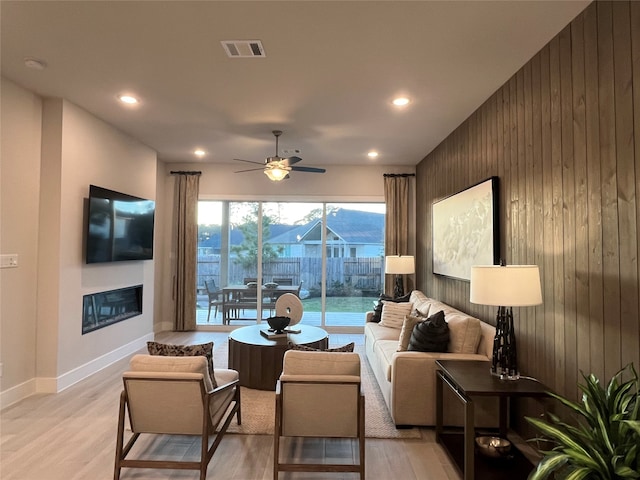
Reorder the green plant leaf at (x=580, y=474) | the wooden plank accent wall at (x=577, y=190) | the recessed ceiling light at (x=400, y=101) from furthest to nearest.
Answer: the recessed ceiling light at (x=400, y=101) < the wooden plank accent wall at (x=577, y=190) < the green plant leaf at (x=580, y=474)

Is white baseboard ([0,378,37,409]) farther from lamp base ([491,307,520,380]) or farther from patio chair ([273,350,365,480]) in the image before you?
lamp base ([491,307,520,380])

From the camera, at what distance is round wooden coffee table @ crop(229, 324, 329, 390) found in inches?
154

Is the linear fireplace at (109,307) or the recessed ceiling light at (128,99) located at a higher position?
the recessed ceiling light at (128,99)

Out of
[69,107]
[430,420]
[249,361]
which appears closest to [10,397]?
[249,361]

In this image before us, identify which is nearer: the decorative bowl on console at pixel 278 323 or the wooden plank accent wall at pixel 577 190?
the wooden plank accent wall at pixel 577 190

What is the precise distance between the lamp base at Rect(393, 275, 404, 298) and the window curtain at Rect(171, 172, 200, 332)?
3495mm

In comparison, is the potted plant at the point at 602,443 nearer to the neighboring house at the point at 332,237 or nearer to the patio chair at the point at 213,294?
the neighboring house at the point at 332,237

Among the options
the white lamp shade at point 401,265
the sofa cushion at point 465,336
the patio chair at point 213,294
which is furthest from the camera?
the patio chair at point 213,294

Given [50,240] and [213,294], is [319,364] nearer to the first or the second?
[50,240]

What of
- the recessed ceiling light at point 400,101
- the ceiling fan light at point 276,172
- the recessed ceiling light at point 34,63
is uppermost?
the recessed ceiling light at point 34,63

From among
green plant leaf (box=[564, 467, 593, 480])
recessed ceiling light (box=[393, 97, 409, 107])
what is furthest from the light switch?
green plant leaf (box=[564, 467, 593, 480])

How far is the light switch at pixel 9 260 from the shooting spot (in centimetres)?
347

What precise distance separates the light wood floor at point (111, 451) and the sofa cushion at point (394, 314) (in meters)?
1.83

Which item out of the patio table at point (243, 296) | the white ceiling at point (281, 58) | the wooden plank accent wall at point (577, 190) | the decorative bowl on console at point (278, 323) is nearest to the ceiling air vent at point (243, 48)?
the white ceiling at point (281, 58)
